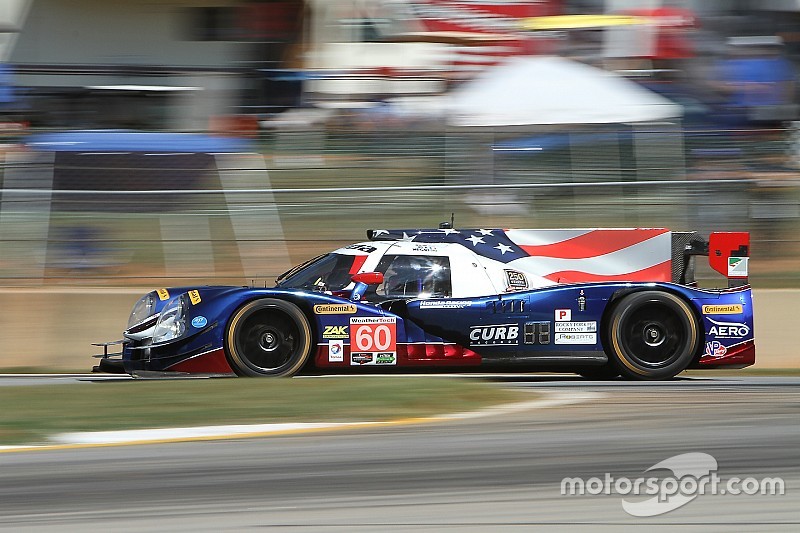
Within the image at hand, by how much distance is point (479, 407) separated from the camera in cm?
738

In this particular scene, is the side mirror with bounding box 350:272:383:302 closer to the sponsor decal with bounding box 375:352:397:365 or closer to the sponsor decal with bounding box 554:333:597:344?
the sponsor decal with bounding box 375:352:397:365

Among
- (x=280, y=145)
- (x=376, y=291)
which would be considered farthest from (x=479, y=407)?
(x=280, y=145)

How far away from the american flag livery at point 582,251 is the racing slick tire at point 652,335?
0.64m

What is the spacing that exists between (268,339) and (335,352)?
52 centimetres

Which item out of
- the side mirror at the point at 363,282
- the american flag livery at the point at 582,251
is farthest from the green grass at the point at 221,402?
the american flag livery at the point at 582,251

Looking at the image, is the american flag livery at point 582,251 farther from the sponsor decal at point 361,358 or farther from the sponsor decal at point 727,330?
the sponsor decal at point 361,358

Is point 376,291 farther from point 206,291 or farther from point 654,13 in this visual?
point 654,13

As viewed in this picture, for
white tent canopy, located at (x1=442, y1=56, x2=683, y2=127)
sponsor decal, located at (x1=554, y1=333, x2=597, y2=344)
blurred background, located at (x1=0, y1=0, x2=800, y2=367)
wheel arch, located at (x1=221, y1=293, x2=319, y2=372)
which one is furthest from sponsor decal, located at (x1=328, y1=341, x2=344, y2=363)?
white tent canopy, located at (x1=442, y1=56, x2=683, y2=127)

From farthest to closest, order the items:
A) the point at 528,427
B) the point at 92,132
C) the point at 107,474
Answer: the point at 92,132
the point at 528,427
the point at 107,474

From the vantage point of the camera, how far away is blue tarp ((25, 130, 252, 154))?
507 inches

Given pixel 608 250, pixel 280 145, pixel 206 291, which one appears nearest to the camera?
pixel 206 291

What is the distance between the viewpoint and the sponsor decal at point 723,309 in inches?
374

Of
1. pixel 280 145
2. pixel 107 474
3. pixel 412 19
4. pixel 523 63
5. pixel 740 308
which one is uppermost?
pixel 412 19

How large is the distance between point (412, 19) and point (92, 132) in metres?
4.59
